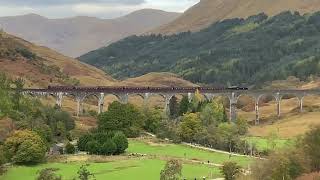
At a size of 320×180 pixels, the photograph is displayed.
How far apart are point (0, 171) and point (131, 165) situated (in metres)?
16.7

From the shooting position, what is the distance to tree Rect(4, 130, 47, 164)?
82500mm

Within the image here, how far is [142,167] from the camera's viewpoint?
78.2m

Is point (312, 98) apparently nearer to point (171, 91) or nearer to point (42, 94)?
point (171, 91)

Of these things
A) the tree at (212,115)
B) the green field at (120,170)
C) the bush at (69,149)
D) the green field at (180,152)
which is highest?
the tree at (212,115)

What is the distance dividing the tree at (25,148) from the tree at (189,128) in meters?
29.7

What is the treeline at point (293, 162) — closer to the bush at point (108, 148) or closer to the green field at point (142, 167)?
the green field at point (142, 167)

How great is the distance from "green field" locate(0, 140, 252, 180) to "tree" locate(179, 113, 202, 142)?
11659mm

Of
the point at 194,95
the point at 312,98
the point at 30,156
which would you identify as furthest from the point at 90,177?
the point at 312,98

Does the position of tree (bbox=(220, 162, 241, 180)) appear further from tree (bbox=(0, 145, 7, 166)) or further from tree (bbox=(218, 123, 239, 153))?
tree (bbox=(218, 123, 239, 153))

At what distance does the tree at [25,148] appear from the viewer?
82.5 metres

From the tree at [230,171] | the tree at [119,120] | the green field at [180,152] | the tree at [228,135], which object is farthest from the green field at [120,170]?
the tree at [119,120]

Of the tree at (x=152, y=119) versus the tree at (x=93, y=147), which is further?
the tree at (x=152, y=119)

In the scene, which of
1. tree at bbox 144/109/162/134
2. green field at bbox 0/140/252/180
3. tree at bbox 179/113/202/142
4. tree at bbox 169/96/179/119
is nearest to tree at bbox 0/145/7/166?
green field at bbox 0/140/252/180

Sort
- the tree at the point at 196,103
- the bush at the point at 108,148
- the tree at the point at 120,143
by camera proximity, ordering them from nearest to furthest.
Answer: the bush at the point at 108,148, the tree at the point at 120,143, the tree at the point at 196,103
